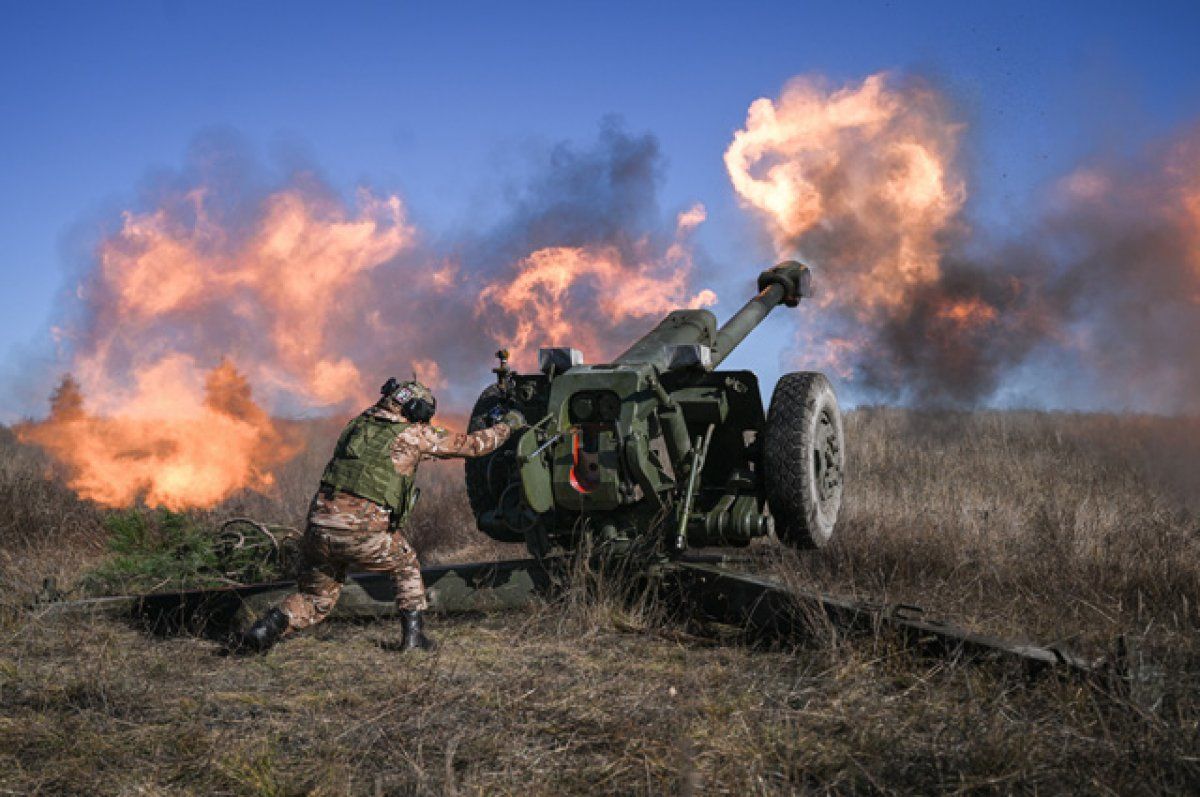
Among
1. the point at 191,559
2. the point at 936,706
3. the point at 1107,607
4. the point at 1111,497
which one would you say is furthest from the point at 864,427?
the point at 936,706

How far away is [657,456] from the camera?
660 centimetres

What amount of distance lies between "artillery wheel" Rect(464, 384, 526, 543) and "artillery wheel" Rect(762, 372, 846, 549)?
1.98 m

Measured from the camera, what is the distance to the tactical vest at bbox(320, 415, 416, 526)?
246 inches

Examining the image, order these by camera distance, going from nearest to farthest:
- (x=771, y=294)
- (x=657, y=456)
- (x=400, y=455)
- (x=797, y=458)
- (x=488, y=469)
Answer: (x=400, y=455) < (x=657, y=456) < (x=797, y=458) < (x=488, y=469) < (x=771, y=294)

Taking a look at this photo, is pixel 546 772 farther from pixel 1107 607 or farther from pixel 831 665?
pixel 1107 607

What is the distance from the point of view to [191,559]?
809cm

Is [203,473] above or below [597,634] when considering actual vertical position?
above

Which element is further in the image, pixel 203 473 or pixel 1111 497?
pixel 1111 497

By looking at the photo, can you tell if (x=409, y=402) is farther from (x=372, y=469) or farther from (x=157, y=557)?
(x=157, y=557)

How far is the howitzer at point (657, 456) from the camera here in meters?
6.43

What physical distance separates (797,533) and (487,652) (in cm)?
245

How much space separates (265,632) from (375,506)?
3.28ft

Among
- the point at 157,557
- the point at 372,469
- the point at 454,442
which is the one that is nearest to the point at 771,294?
the point at 454,442

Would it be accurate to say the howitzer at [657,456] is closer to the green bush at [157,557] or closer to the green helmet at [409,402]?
the green helmet at [409,402]
